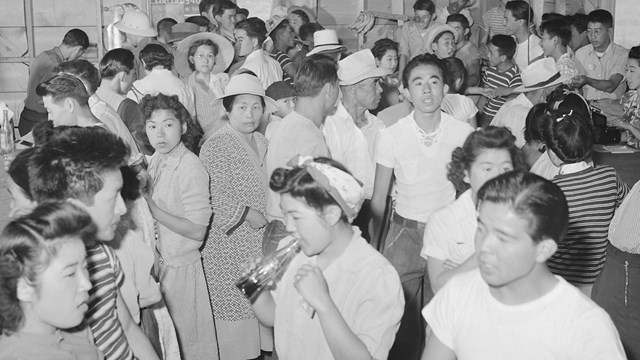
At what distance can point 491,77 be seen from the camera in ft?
29.3

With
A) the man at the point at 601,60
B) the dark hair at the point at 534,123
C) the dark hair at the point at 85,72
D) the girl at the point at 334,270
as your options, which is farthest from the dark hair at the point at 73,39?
the girl at the point at 334,270

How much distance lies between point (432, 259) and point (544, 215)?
1350mm

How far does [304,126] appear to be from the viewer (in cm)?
490

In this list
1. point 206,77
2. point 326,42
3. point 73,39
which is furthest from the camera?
point 73,39

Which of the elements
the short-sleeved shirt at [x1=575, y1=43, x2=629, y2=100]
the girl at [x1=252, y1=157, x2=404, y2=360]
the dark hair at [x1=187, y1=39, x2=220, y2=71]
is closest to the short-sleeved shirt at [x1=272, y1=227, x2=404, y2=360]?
the girl at [x1=252, y1=157, x2=404, y2=360]

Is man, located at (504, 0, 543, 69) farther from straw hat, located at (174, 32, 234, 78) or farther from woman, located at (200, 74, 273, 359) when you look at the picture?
woman, located at (200, 74, 273, 359)

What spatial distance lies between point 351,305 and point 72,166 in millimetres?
1040

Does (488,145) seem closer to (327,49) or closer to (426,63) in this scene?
(426,63)

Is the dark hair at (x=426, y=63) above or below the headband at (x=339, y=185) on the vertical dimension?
above

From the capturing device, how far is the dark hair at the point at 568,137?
4320mm

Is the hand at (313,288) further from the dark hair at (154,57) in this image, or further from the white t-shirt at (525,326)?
the dark hair at (154,57)

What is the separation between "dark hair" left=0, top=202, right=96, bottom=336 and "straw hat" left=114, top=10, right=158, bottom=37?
6.62 m

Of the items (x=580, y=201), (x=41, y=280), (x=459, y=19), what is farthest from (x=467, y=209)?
(x=459, y=19)

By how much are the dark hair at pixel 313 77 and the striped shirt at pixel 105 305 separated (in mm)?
2113
